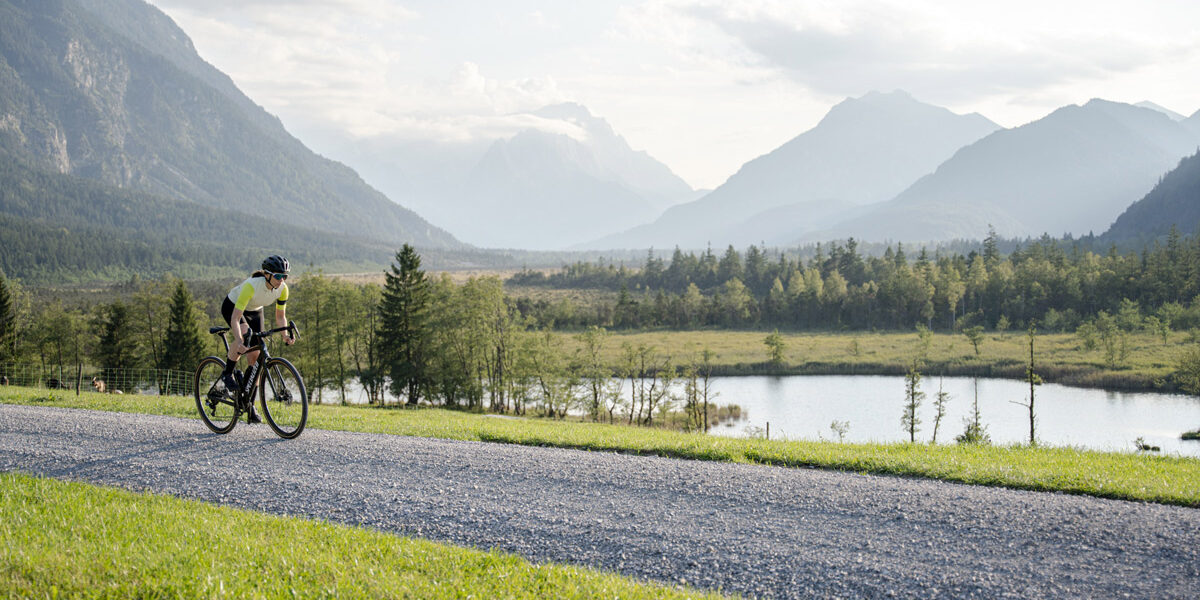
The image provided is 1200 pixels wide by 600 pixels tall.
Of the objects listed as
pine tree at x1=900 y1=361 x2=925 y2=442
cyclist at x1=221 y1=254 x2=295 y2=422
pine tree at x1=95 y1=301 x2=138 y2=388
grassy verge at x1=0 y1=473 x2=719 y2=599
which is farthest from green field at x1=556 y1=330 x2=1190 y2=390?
grassy verge at x1=0 y1=473 x2=719 y2=599

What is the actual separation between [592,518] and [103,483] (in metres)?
7.34

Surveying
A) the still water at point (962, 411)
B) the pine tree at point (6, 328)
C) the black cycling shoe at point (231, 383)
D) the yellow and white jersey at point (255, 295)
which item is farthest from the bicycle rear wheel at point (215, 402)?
the pine tree at point (6, 328)

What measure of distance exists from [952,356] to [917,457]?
104023mm

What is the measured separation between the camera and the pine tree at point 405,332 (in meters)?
65.2

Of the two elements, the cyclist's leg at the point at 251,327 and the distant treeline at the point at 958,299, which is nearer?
the cyclist's leg at the point at 251,327

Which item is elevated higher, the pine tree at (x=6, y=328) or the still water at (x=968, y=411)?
the pine tree at (x=6, y=328)

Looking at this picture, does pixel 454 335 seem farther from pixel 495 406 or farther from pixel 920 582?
pixel 920 582

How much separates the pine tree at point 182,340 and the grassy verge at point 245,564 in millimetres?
65761

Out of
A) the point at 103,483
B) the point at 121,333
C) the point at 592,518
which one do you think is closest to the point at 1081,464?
the point at 592,518

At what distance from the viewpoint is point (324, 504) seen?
9.47m

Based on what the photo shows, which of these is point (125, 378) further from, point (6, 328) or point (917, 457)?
point (917, 457)

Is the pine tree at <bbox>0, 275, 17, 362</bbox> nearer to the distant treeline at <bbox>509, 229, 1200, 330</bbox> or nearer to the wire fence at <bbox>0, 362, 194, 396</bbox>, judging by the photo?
the wire fence at <bbox>0, 362, 194, 396</bbox>

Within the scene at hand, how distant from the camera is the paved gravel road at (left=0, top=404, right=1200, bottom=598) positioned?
738 cm

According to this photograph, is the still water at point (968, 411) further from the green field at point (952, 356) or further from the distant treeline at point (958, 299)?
the distant treeline at point (958, 299)
